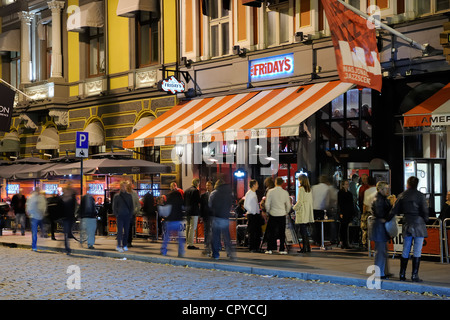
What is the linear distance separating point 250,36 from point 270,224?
8074mm

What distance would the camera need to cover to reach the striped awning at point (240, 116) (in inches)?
762

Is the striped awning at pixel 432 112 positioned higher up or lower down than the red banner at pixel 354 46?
lower down

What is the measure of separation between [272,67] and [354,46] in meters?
5.59

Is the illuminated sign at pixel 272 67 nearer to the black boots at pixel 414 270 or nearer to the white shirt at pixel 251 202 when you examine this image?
the white shirt at pixel 251 202

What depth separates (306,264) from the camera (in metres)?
14.9

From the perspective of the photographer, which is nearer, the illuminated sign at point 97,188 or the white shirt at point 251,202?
the white shirt at point 251,202

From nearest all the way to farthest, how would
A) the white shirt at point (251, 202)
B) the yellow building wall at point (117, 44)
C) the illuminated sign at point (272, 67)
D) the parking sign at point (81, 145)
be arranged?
the white shirt at point (251, 202)
the parking sign at point (81, 145)
the illuminated sign at point (272, 67)
the yellow building wall at point (117, 44)

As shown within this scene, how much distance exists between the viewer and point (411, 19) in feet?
60.0

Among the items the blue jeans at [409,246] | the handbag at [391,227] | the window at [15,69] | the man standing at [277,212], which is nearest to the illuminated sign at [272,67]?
the man standing at [277,212]

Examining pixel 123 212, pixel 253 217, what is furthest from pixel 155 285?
pixel 123 212

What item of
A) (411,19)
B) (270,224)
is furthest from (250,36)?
(270,224)

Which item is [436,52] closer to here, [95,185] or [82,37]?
[95,185]

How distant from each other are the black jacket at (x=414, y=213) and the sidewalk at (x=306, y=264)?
2.85ft

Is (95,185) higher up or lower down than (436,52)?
lower down
